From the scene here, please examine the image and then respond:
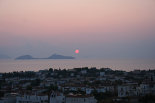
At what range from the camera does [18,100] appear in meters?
23.2

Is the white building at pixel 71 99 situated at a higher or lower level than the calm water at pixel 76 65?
lower

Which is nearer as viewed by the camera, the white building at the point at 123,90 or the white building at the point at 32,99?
the white building at the point at 32,99

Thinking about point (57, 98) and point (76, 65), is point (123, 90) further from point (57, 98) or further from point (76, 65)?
point (76, 65)

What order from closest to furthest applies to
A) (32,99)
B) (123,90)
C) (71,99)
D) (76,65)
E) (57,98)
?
(71,99)
(57,98)
(32,99)
(123,90)
(76,65)

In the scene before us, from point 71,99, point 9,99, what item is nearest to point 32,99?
point 9,99

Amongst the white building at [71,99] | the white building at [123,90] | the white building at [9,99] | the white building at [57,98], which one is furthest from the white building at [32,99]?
the white building at [123,90]

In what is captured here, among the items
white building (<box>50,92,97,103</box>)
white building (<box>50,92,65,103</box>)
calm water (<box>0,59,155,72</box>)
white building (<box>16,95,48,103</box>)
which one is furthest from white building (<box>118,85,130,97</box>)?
calm water (<box>0,59,155,72</box>)

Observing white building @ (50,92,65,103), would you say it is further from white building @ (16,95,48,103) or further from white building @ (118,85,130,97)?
white building @ (118,85,130,97)

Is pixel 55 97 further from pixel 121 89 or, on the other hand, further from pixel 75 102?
pixel 121 89

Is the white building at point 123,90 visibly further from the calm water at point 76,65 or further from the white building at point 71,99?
the calm water at point 76,65

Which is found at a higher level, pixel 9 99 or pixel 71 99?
pixel 71 99

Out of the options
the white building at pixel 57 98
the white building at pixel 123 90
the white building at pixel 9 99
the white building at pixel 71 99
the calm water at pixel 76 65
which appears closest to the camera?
the white building at pixel 71 99

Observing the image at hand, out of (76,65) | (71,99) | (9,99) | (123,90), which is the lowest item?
(9,99)

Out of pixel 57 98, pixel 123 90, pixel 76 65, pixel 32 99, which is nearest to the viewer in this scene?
pixel 57 98
